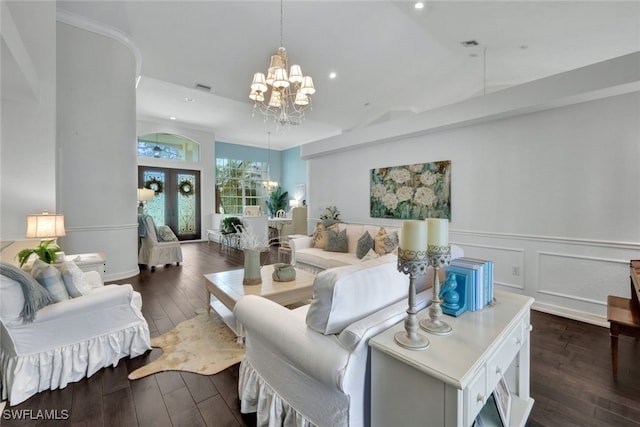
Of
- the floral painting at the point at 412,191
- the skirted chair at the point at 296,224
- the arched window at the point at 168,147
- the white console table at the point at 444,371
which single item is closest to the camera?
the white console table at the point at 444,371

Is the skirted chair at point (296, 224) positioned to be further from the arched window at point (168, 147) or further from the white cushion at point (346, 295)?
the white cushion at point (346, 295)

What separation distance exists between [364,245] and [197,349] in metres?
2.47

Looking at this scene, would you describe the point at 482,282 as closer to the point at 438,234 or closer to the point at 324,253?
the point at 438,234

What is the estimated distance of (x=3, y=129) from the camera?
9.91 feet

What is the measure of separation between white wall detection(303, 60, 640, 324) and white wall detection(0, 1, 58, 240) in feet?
16.9

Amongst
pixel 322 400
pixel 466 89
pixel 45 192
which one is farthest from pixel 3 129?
pixel 466 89

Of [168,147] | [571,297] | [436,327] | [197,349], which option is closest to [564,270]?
[571,297]

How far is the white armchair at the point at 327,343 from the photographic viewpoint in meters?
1.11

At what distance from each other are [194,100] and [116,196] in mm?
2905

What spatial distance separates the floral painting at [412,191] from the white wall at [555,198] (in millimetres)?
157

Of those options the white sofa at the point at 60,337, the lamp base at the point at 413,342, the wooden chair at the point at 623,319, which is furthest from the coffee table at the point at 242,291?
the wooden chair at the point at 623,319

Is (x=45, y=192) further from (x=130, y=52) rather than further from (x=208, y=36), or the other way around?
(x=208, y=36)

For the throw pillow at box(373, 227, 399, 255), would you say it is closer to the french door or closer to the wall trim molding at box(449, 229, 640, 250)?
the wall trim molding at box(449, 229, 640, 250)

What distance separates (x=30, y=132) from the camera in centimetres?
318
